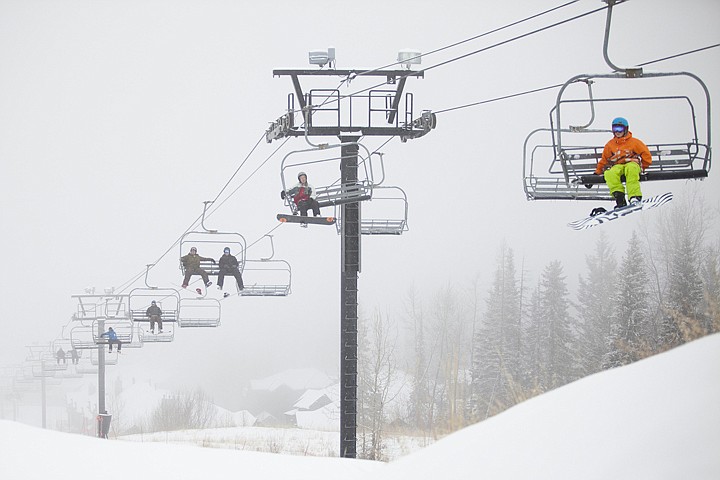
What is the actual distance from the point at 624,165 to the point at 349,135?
528 centimetres

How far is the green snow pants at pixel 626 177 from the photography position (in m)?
9.29

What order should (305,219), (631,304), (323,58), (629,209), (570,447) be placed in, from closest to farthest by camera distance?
(570,447)
(629,209)
(305,219)
(323,58)
(631,304)

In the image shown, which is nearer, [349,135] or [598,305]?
[349,135]

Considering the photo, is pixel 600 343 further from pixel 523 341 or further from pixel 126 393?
pixel 126 393

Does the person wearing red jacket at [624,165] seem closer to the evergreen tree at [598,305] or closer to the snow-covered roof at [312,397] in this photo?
the evergreen tree at [598,305]

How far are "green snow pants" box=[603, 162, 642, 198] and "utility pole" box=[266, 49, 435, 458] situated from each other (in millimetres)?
3856

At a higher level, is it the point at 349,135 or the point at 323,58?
the point at 323,58

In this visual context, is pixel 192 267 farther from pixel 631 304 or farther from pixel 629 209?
pixel 631 304

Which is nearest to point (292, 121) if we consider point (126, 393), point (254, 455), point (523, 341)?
point (254, 455)

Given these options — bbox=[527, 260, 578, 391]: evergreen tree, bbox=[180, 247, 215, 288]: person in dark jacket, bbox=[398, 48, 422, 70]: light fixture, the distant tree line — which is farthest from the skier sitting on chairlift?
bbox=[527, 260, 578, 391]: evergreen tree

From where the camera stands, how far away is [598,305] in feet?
158

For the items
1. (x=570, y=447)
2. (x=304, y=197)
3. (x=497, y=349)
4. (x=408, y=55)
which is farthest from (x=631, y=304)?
(x=570, y=447)

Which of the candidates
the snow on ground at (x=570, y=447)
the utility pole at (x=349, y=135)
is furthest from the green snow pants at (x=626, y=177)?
the utility pole at (x=349, y=135)

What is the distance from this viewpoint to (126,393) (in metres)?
93.9
